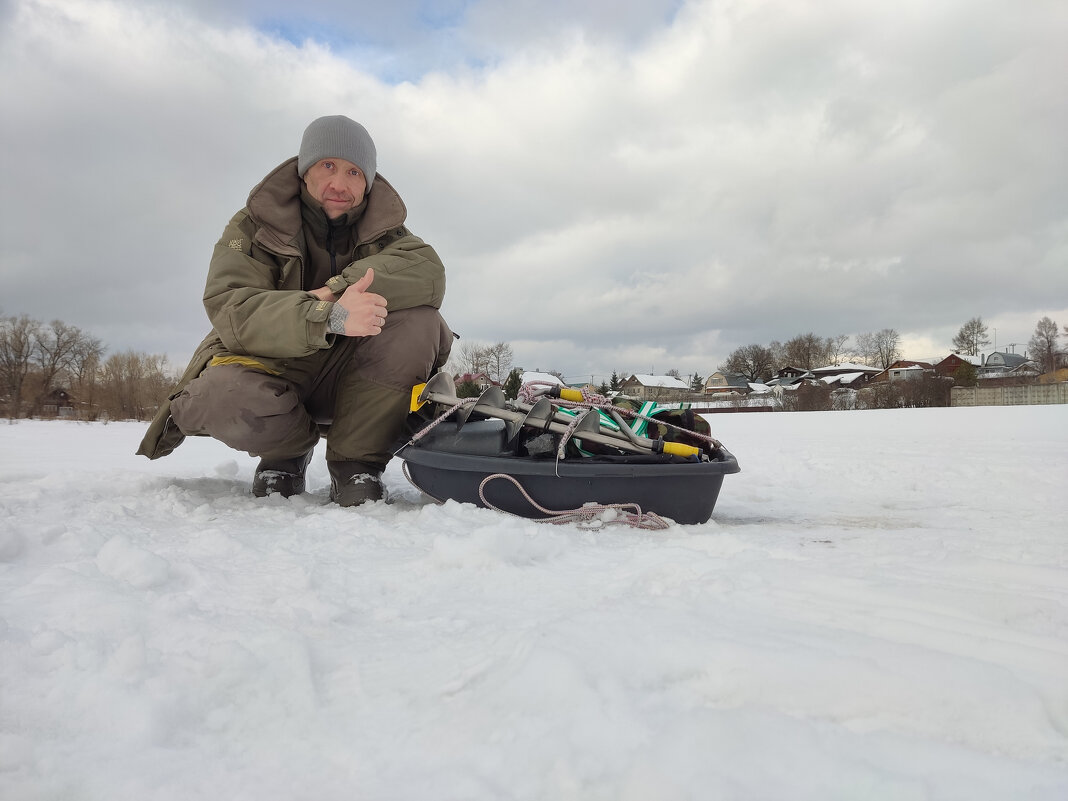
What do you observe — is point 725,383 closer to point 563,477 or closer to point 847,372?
point 847,372

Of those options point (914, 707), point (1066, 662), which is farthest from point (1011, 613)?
point (914, 707)

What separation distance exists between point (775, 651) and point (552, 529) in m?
0.97

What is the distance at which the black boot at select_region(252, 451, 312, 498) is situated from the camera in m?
2.51

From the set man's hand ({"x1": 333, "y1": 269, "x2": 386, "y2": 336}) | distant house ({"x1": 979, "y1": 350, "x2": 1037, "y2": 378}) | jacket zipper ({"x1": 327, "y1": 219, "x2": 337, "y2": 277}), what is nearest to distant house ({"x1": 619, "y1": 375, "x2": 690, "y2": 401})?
distant house ({"x1": 979, "y1": 350, "x2": 1037, "y2": 378})

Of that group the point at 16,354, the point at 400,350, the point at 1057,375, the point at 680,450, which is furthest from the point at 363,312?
the point at 1057,375

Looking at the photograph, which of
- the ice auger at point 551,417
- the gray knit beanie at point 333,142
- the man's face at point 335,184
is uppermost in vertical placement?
the gray knit beanie at point 333,142

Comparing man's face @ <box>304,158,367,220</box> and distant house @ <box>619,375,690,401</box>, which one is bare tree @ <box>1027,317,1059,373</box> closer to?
distant house @ <box>619,375,690,401</box>

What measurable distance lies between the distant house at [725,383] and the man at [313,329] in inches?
2503

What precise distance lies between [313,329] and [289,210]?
0.67 metres

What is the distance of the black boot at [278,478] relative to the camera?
98.7 inches

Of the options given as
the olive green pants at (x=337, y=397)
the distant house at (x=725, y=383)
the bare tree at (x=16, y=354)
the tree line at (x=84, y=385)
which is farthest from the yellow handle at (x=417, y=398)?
the distant house at (x=725, y=383)

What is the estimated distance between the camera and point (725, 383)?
6762 centimetres

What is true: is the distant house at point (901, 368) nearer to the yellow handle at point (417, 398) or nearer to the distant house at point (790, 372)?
the distant house at point (790, 372)

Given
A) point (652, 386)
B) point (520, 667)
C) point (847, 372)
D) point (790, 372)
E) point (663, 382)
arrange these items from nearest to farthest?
point (520, 667) → point (847, 372) → point (652, 386) → point (790, 372) → point (663, 382)
